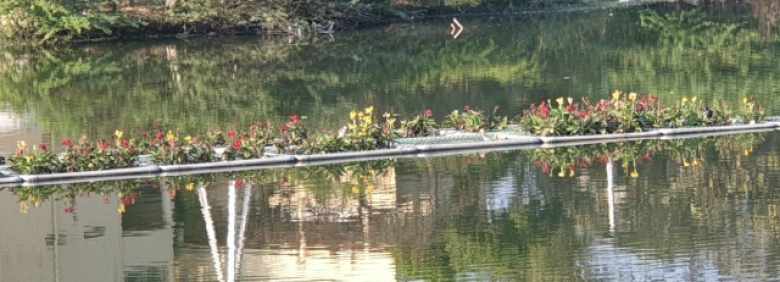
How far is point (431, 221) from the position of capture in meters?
17.4

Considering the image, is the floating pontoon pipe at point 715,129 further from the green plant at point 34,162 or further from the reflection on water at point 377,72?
the green plant at point 34,162

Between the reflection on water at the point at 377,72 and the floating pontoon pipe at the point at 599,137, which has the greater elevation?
the reflection on water at the point at 377,72

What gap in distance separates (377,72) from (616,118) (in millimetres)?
18293

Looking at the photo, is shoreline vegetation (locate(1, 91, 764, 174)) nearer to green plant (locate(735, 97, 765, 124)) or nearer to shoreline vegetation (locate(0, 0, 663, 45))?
green plant (locate(735, 97, 765, 124))

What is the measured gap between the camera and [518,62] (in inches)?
1726

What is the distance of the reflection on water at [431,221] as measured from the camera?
49.0 ft

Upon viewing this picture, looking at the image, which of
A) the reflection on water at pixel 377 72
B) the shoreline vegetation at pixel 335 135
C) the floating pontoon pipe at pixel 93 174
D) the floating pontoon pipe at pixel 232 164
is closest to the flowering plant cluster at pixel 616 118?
the shoreline vegetation at pixel 335 135

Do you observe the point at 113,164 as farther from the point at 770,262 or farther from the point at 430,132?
the point at 770,262

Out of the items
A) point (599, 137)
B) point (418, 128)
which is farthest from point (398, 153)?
point (599, 137)

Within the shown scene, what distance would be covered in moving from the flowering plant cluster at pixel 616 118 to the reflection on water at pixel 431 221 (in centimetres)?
81

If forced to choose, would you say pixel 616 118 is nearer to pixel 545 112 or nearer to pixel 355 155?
pixel 545 112

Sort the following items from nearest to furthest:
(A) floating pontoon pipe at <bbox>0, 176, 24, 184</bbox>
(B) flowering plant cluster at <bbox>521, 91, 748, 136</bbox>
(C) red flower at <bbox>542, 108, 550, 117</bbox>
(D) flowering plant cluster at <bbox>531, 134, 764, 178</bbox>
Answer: (A) floating pontoon pipe at <bbox>0, 176, 24, 184</bbox> → (D) flowering plant cluster at <bbox>531, 134, 764, 178</bbox> → (B) flowering plant cluster at <bbox>521, 91, 748, 136</bbox> → (C) red flower at <bbox>542, 108, 550, 117</bbox>

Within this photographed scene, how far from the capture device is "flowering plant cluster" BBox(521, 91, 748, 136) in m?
23.3

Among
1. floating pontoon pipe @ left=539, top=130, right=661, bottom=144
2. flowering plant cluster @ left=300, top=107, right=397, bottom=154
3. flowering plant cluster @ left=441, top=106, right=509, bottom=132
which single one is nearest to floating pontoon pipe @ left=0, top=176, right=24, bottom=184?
flowering plant cluster @ left=300, top=107, right=397, bottom=154
